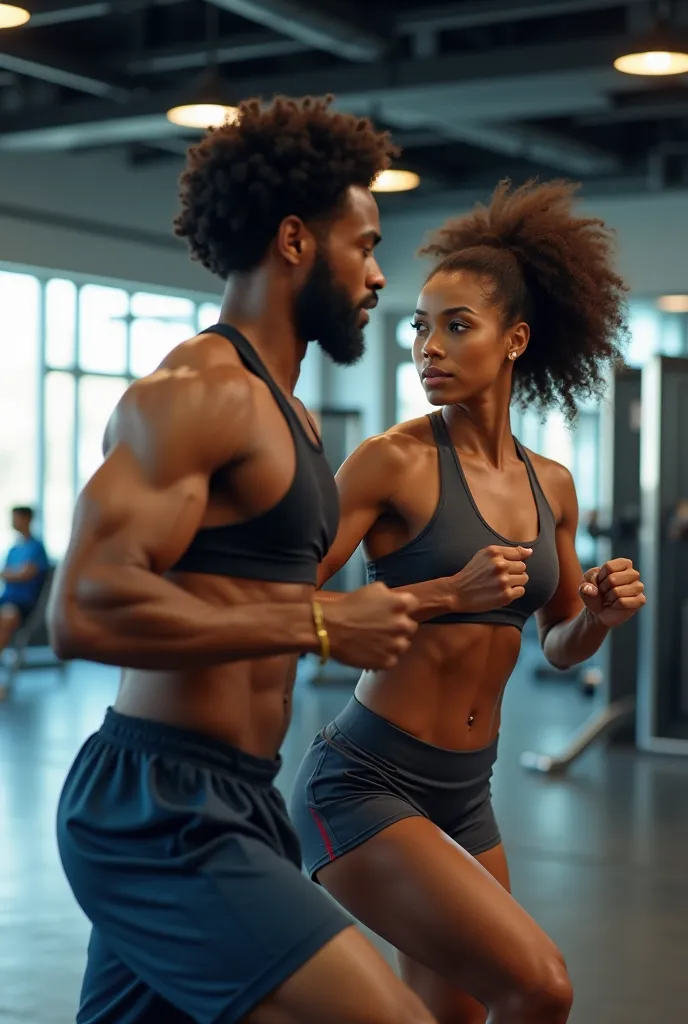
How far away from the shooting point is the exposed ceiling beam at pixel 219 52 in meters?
7.82

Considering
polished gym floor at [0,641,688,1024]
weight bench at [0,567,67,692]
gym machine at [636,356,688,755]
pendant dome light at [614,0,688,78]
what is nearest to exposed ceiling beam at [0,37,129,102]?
weight bench at [0,567,67,692]

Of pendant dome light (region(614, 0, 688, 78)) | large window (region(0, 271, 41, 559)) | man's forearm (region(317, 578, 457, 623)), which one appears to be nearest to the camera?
man's forearm (region(317, 578, 457, 623))

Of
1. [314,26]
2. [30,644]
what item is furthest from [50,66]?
[30,644]

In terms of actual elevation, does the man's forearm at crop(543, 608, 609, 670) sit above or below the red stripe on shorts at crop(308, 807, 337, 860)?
above

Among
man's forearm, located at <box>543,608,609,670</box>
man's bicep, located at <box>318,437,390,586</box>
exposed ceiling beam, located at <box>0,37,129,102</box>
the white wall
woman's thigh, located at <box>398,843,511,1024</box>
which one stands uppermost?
exposed ceiling beam, located at <box>0,37,129,102</box>

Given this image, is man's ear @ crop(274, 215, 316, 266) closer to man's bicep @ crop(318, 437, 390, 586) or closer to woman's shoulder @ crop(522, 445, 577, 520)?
man's bicep @ crop(318, 437, 390, 586)

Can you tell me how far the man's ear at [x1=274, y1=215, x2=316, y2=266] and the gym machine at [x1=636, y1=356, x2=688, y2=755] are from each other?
5.17m

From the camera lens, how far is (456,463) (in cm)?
246

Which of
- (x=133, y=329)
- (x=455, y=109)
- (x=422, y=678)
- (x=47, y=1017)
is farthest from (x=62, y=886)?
(x=133, y=329)

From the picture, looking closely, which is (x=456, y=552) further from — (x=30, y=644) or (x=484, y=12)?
(x=30, y=644)

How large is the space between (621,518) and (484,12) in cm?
249

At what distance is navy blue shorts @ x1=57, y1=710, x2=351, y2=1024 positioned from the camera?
1.61 meters

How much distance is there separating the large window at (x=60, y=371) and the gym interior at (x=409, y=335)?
0.07ft

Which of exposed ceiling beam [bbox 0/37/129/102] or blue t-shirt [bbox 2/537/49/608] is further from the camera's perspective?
blue t-shirt [bbox 2/537/49/608]
